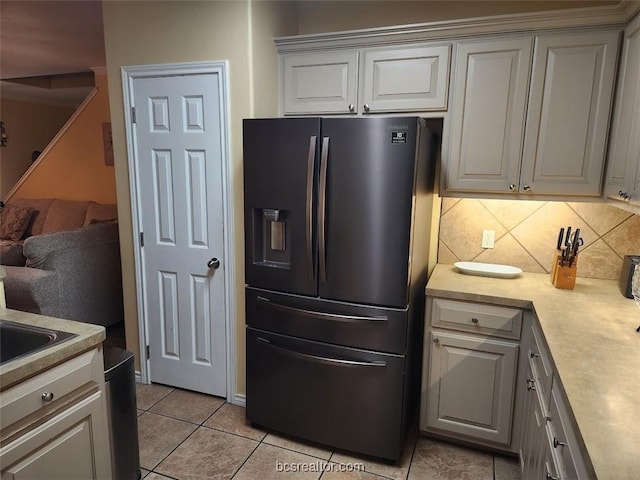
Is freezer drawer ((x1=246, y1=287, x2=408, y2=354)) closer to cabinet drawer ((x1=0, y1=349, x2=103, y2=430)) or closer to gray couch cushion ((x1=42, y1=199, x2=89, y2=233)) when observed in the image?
cabinet drawer ((x1=0, y1=349, x2=103, y2=430))

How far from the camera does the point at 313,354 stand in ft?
7.07

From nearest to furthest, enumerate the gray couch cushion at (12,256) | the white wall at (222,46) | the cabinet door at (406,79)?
the cabinet door at (406,79), the white wall at (222,46), the gray couch cushion at (12,256)

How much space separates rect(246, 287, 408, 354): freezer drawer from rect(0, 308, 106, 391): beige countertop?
0.88m

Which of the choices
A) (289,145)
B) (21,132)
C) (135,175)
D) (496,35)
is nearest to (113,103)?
(135,175)

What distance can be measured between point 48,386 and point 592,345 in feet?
5.98

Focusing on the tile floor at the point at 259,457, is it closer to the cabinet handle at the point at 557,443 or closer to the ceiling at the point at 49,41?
the cabinet handle at the point at 557,443

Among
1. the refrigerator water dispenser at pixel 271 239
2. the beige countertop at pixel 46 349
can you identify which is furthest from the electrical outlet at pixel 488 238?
the beige countertop at pixel 46 349

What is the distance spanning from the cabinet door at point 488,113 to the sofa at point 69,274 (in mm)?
2970

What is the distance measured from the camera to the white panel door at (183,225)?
247 centimetres

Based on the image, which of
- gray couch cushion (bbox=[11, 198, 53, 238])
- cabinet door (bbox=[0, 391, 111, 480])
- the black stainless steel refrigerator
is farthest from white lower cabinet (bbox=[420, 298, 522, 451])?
gray couch cushion (bbox=[11, 198, 53, 238])

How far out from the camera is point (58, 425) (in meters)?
1.39

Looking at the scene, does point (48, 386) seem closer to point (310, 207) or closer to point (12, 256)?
point (310, 207)

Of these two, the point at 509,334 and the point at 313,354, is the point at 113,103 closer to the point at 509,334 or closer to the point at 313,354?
the point at 313,354

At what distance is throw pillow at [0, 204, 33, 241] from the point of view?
4.97 m
